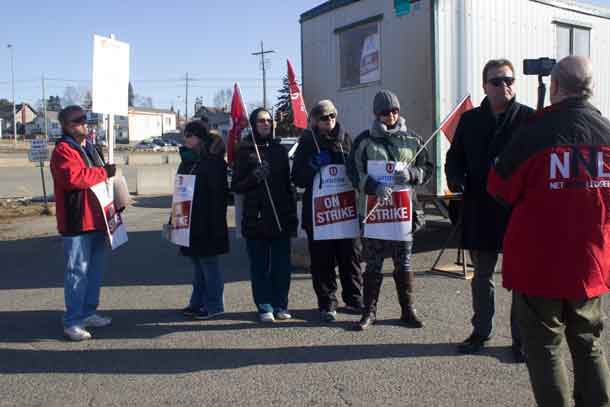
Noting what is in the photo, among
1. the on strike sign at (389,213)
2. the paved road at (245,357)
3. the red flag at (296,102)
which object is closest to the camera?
the paved road at (245,357)

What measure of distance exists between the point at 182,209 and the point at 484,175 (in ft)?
9.08

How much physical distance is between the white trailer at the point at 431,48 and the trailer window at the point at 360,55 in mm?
14

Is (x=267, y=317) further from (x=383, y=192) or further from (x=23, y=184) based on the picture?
(x=23, y=184)

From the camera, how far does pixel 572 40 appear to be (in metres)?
8.73

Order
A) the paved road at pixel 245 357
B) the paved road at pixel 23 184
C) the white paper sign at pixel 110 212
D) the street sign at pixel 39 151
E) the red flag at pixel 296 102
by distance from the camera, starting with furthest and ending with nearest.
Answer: the paved road at pixel 23 184
the street sign at pixel 39 151
the red flag at pixel 296 102
the white paper sign at pixel 110 212
the paved road at pixel 245 357

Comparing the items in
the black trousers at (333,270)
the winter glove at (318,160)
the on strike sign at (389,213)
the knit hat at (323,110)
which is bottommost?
the black trousers at (333,270)

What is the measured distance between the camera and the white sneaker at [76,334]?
5.10m

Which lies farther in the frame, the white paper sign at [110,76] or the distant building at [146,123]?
the distant building at [146,123]

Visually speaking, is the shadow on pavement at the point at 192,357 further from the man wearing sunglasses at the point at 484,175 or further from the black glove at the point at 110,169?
the black glove at the point at 110,169

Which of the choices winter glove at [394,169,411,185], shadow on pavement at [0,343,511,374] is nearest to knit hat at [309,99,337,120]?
winter glove at [394,169,411,185]

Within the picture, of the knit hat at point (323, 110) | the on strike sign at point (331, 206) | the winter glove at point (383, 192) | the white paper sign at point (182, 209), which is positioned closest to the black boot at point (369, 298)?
the on strike sign at point (331, 206)

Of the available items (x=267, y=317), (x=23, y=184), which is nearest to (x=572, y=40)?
(x=267, y=317)

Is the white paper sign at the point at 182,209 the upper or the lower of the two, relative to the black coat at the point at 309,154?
lower

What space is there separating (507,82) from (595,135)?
5.02ft
